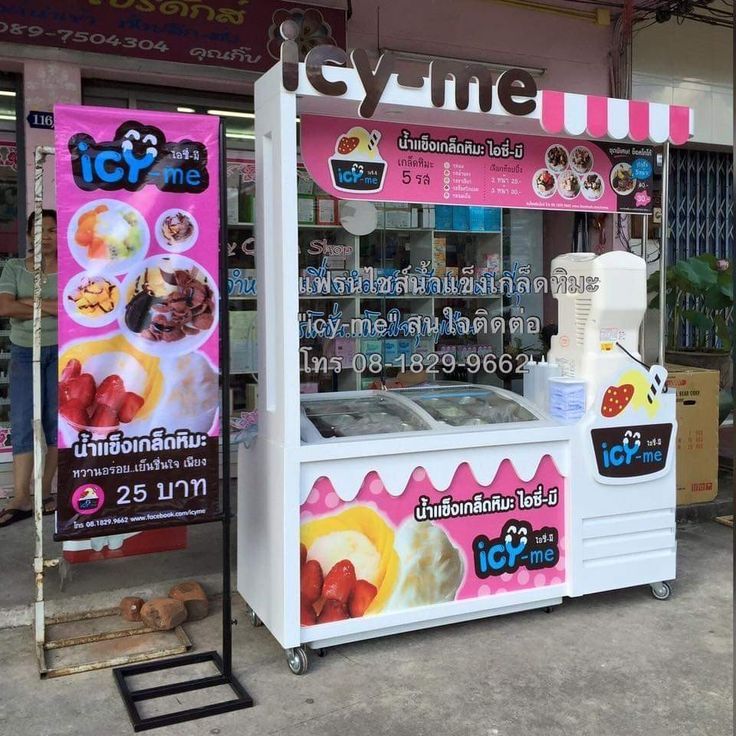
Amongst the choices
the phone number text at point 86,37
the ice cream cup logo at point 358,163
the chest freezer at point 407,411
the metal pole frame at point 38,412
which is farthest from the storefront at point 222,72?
the metal pole frame at point 38,412

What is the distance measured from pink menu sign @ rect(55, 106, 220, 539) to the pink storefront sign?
497mm

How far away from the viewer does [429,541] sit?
3.48 m

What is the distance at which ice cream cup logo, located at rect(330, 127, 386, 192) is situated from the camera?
3.45 metres

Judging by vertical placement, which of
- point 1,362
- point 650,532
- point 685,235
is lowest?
point 650,532

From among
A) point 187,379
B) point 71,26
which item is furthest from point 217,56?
point 187,379

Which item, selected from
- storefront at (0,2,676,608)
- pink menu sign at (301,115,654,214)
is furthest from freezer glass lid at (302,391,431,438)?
pink menu sign at (301,115,654,214)

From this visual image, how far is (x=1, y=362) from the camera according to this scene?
18.6ft

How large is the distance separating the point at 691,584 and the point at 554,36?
4.54 m

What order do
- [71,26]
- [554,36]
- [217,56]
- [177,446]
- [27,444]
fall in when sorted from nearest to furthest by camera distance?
[177,446] → [27,444] → [71,26] → [217,56] → [554,36]

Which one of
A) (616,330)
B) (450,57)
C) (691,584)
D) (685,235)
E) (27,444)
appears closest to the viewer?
(616,330)

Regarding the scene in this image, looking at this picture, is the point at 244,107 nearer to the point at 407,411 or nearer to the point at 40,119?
the point at 40,119

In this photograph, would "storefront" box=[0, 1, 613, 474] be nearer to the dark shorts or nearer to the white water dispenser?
the dark shorts

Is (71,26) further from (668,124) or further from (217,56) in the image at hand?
(668,124)

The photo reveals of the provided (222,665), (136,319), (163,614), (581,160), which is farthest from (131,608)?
(581,160)
